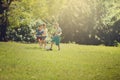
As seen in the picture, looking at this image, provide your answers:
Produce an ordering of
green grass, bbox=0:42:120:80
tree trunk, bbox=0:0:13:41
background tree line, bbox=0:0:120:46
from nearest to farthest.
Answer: green grass, bbox=0:42:120:80 → tree trunk, bbox=0:0:13:41 → background tree line, bbox=0:0:120:46

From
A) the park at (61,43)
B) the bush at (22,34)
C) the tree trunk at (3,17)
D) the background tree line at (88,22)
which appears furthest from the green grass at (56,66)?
the background tree line at (88,22)

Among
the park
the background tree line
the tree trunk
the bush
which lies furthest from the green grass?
the background tree line

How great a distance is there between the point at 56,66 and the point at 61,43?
1773 centimetres

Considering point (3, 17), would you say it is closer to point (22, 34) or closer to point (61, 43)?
point (22, 34)

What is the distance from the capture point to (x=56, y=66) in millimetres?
18359

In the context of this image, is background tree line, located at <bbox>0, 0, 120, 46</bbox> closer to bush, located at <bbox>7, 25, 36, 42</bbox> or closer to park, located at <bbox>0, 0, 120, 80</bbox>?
park, located at <bbox>0, 0, 120, 80</bbox>

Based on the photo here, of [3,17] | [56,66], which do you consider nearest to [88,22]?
[3,17]

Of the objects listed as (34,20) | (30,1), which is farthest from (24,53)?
(34,20)

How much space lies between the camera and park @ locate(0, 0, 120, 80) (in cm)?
1703

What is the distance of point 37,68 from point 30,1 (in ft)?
50.1

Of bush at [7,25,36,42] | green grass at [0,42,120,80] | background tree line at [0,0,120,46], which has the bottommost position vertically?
green grass at [0,42,120,80]

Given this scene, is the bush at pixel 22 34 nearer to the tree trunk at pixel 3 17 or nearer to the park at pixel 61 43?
the park at pixel 61 43

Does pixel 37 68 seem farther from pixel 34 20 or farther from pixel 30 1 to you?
pixel 34 20

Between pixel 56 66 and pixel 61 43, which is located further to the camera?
pixel 61 43
